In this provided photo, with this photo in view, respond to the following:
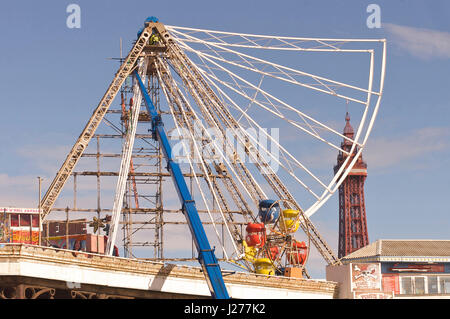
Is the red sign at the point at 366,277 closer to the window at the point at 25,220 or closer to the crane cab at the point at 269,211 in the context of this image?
the crane cab at the point at 269,211

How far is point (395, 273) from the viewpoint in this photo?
86062 mm

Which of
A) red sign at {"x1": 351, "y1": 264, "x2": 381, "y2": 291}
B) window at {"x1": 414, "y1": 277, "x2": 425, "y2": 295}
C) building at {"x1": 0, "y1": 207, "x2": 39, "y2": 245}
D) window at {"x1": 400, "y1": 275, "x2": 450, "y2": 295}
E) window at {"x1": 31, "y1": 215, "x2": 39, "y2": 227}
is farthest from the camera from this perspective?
window at {"x1": 414, "y1": 277, "x2": 425, "y2": 295}

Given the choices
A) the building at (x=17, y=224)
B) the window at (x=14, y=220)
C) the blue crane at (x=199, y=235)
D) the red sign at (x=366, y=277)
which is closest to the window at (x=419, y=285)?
the red sign at (x=366, y=277)

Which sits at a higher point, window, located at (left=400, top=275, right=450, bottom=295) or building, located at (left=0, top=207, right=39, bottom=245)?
building, located at (left=0, top=207, right=39, bottom=245)

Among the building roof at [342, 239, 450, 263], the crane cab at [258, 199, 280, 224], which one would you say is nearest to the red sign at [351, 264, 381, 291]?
the building roof at [342, 239, 450, 263]

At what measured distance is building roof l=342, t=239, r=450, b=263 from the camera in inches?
3418

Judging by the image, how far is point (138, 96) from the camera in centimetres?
8825

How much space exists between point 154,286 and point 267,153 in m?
20.0

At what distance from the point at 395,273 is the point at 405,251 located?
11.6 ft

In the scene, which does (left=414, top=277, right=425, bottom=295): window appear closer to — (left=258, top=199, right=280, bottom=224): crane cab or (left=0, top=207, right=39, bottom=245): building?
(left=258, top=199, right=280, bottom=224): crane cab

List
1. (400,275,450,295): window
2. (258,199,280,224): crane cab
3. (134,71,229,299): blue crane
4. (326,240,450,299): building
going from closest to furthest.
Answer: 1. (134,71,229,299): blue crane
2. (326,240,450,299): building
3. (258,199,280,224): crane cab
4. (400,275,450,295): window

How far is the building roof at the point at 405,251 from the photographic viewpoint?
8681cm
